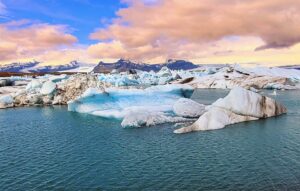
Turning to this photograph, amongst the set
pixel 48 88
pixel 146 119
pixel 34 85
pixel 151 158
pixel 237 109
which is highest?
pixel 34 85

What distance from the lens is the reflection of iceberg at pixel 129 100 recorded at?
39.8 meters

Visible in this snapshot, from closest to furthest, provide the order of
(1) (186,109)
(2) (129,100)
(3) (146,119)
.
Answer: (3) (146,119), (1) (186,109), (2) (129,100)

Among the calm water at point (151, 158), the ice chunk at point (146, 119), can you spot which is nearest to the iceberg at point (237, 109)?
the calm water at point (151, 158)

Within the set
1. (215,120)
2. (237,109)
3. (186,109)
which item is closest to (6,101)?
(186,109)

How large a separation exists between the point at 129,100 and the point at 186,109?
7.23m

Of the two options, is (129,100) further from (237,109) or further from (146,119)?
(237,109)

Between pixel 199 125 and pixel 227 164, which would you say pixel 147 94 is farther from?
pixel 227 164

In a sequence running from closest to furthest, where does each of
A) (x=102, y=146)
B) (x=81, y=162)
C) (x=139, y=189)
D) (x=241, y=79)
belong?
1. (x=139, y=189)
2. (x=81, y=162)
3. (x=102, y=146)
4. (x=241, y=79)

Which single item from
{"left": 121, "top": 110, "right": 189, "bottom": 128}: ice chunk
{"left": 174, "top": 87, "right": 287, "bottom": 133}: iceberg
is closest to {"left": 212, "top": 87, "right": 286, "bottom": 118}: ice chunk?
{"left": 174, "top": 87, "right": 287, "bottom": 133}: iceberg

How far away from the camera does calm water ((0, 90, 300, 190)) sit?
18500mm

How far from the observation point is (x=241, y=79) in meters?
90.6

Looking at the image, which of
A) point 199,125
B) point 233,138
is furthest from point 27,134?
point 233,138

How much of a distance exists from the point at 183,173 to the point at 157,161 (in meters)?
2.79

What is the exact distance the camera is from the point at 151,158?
74.9 feet
